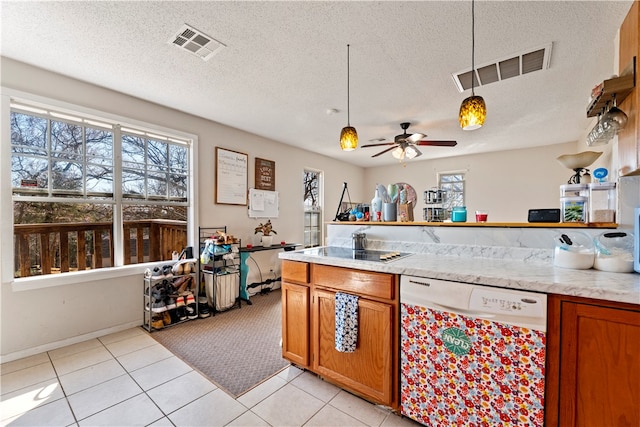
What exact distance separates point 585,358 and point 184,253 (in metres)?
3.72

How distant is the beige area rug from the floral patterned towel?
755 millimetres

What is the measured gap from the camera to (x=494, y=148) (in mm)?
5227

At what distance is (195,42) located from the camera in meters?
2.04

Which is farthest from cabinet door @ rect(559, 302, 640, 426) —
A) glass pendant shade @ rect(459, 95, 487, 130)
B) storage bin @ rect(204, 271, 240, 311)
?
storage bin @ rect(204, 271, 240, 311)

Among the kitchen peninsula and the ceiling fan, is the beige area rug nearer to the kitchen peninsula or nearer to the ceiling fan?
the kitchen peninsula

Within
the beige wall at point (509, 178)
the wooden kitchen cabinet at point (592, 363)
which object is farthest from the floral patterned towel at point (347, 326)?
the beige wall at point (509, 178)

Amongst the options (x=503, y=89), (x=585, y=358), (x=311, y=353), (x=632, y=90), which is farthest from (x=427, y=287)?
(x=503, y=89)

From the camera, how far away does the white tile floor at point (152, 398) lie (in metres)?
1.63

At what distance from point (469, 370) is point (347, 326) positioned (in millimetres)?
712

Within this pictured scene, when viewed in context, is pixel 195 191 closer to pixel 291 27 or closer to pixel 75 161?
pixel 75 161

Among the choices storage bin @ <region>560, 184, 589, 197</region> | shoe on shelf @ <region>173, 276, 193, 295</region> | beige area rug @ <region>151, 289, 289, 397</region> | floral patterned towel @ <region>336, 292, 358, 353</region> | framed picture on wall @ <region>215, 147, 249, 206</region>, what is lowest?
beige area rug @ <region>151, 289, 289, 397</region>

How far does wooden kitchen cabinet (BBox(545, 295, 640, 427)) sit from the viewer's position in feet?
3.52

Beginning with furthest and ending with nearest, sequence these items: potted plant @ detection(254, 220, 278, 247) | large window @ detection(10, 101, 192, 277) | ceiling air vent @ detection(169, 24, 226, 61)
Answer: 1. potted plant @ detection(254, 220, 278, 247)
2. large window @ detection(10, 101, 192, 277)
3. ceiling air vent @ detection(169, 24, 226, 61)

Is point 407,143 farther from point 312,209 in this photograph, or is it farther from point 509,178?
point 509,178
